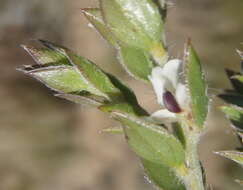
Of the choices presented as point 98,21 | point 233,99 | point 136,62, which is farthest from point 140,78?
point 233,99

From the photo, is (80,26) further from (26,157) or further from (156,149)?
(156,149)

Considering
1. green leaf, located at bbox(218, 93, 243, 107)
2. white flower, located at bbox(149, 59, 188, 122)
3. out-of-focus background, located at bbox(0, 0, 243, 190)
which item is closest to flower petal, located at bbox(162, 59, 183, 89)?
white flower, located at bbox(149, 59, 188, 122)

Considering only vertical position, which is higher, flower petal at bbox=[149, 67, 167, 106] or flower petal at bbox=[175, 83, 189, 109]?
flower petal at bbox=[149, 67, 167, 106]

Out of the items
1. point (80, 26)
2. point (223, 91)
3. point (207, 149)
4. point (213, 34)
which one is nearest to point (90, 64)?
point (223, 91)

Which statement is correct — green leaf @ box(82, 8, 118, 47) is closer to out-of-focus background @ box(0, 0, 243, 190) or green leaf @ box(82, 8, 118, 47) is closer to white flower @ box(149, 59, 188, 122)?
white flower @ box(149, 59, 188, 122)

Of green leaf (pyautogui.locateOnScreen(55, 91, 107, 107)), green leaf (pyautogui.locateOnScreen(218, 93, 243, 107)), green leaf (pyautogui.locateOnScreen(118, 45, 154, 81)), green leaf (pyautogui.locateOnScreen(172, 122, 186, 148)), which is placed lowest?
green leaf (pyautogui.locateOnScreen(218, 93, 243, 107))

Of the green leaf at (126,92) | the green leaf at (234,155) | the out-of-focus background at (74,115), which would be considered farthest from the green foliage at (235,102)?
the out-of-focus background at (74,115)
